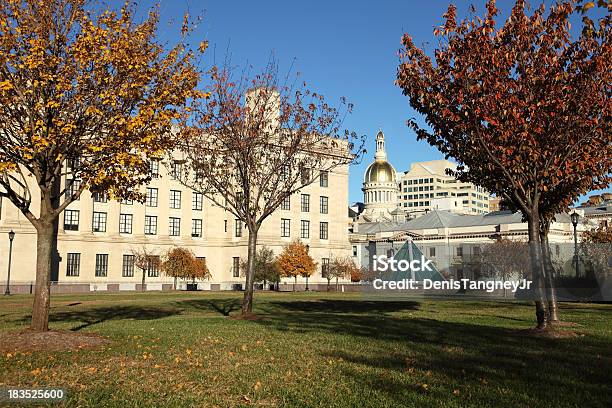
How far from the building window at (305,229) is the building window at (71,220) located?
1166 inches

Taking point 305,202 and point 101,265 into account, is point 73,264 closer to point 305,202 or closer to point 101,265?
point 101,265

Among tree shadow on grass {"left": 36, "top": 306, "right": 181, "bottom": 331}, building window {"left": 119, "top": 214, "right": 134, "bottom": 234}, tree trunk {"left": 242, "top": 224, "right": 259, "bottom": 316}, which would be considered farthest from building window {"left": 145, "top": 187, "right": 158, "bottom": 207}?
tree trunk {"left": 242, "top": 224, "right": 259, "bottom": 316}

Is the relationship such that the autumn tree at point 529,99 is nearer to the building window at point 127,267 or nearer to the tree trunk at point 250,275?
the tree trunk at point 250,275

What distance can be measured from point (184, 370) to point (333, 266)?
71.8 meters

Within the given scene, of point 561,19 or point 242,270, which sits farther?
point 242,270

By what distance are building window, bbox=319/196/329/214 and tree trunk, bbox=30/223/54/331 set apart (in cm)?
7054

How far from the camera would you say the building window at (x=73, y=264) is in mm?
70188

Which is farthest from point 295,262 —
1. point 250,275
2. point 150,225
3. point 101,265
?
point 250,275

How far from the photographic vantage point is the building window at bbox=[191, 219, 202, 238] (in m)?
80.9

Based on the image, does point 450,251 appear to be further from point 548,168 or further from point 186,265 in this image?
point 548,168

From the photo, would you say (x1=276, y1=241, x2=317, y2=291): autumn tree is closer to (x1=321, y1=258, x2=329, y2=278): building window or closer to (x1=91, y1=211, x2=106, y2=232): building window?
(x1=321, y1=258, x2=329, y2=278): building window

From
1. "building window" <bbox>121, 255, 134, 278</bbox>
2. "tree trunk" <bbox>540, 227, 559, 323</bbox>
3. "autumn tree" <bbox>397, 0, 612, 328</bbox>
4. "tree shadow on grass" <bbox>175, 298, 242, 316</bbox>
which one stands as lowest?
"tree shadow on grass" <bbox>175, 298, 242, 316</bbox>

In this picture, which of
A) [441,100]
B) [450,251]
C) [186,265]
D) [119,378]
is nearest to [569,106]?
[441,100]

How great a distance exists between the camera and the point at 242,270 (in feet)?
260
